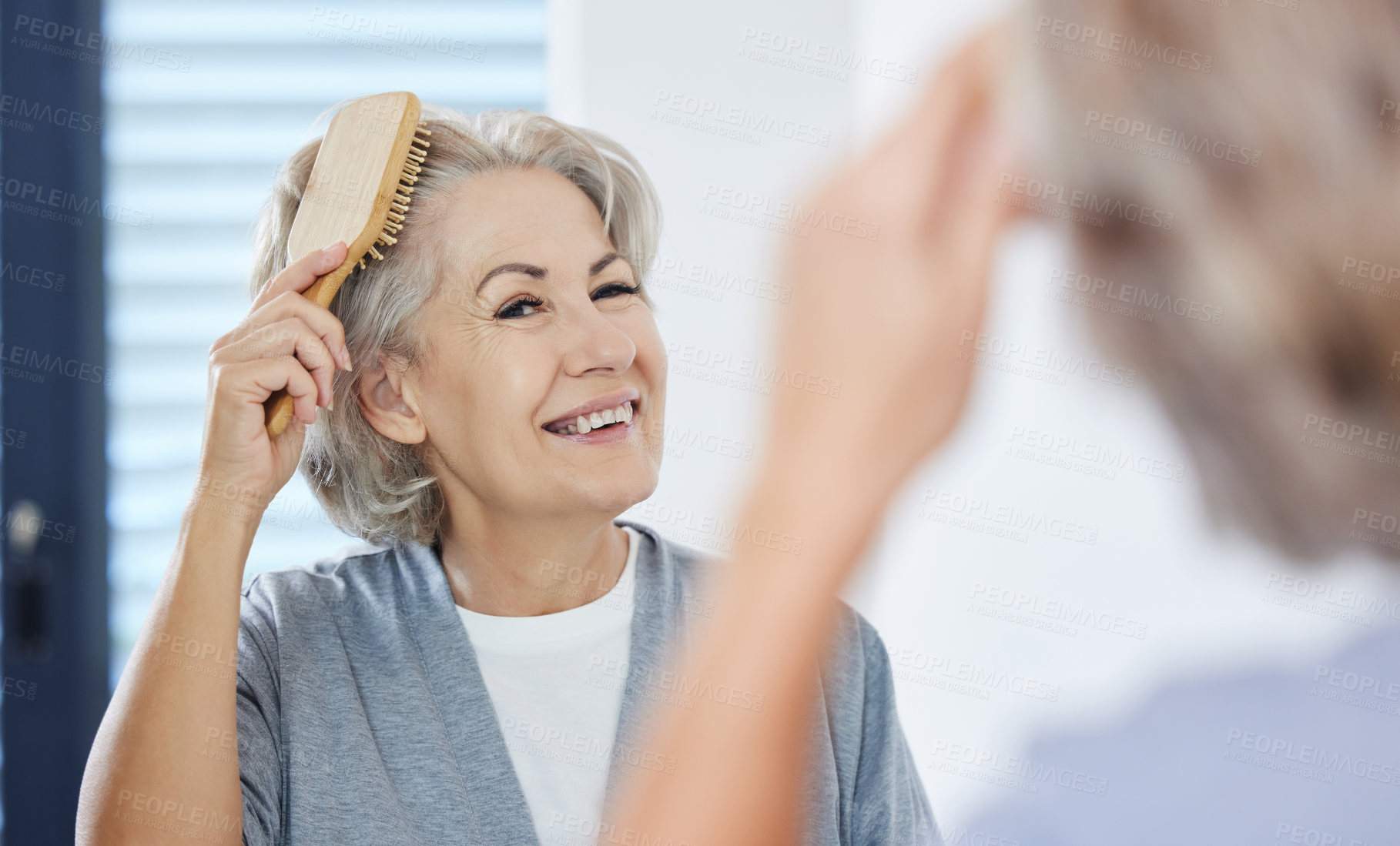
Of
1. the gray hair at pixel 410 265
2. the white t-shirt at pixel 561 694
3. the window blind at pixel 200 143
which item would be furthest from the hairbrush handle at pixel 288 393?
the window blind at pixel 200 143

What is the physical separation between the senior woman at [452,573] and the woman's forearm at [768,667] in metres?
0.45

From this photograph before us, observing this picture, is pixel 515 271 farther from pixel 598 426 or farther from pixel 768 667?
pixel 768 667

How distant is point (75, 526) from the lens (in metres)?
1.38

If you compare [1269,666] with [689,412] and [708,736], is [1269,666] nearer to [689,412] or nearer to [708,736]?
[708,736]

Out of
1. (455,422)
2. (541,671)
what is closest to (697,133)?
(455,422)

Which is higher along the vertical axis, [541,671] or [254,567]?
[541,671]

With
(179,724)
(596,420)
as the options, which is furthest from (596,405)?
(179,724)

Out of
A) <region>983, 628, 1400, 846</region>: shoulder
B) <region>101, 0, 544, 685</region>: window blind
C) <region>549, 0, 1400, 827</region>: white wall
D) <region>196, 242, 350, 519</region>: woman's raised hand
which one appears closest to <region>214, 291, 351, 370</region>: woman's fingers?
<region>196, 242, 350, 519</region>: woman's raised hand

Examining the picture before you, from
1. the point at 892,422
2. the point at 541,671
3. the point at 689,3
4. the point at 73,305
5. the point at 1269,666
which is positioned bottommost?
the point at 541,671

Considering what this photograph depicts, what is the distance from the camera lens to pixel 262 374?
69cm

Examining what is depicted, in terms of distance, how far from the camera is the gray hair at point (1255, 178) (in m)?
0.17

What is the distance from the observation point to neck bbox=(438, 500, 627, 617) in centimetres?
84

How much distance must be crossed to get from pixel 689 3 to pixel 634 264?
1.68 ft

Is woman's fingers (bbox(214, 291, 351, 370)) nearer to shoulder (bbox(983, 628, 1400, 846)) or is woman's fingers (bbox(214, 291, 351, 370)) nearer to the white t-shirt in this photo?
the white t-shirt
